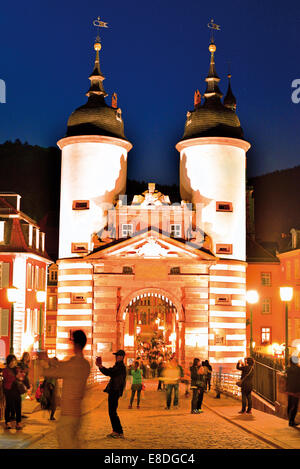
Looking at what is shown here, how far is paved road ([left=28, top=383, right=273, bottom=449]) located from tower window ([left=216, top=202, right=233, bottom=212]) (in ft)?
68.3

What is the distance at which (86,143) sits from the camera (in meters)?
45.3

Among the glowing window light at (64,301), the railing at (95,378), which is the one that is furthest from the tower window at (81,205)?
the railing at (95,378)

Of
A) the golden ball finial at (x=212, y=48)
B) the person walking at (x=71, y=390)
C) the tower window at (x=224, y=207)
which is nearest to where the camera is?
the person walking at (x=71, y=390)

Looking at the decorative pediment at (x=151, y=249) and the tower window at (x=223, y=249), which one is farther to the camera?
the tower window at (x=223, y=249)

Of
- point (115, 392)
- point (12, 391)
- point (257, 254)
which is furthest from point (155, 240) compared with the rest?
point (257, 254)

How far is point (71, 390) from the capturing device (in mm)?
11820

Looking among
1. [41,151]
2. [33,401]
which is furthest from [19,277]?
[41,151]

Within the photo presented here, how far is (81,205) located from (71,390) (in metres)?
33.4

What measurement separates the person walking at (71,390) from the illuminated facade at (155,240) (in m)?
29.0

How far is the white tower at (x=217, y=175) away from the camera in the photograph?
44.9 metres

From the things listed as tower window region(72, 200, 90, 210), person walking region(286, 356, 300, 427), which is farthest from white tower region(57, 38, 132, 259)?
person walking region(286, 356, 300, 427)

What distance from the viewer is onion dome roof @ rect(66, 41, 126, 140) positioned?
4553 centimetres

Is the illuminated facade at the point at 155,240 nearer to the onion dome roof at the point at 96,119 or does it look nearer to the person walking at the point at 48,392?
the onion dome roof at the point at 96,119

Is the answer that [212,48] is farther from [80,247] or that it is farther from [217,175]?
[80,247]
